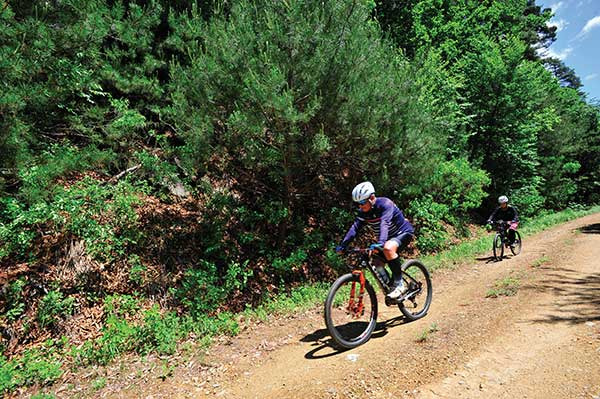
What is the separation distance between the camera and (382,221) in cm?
496

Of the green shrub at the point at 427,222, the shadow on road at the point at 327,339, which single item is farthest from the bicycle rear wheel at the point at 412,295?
the green shrub at the point at 427,222

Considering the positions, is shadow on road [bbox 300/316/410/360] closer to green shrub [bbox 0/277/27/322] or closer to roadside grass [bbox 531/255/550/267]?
green shrub [bbox 0/277/27/322]

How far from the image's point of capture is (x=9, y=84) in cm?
505

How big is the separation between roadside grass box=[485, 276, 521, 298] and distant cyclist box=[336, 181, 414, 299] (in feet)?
7.42

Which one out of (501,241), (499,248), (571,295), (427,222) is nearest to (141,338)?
(571,295)

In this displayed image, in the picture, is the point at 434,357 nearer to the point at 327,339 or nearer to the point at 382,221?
the point at 327,339

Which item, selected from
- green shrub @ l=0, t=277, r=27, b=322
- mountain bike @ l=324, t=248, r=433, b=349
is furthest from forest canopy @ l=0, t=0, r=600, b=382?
mountain bike @ l=324, t=248, r=433, b=349

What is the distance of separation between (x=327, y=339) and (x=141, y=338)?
117 inches

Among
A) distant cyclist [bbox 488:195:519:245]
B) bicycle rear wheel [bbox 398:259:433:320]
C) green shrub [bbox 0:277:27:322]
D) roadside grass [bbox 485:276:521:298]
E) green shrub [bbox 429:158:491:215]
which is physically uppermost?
green shrub [bbox 429:158:491:215]

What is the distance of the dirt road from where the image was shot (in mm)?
3553

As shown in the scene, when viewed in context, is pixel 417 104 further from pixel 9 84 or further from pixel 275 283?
pixel 9 84

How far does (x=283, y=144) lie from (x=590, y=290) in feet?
20.4

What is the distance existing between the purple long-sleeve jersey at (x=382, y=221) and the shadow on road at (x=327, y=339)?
1474 millimetres

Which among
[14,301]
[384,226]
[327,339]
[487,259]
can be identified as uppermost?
[384,226]
